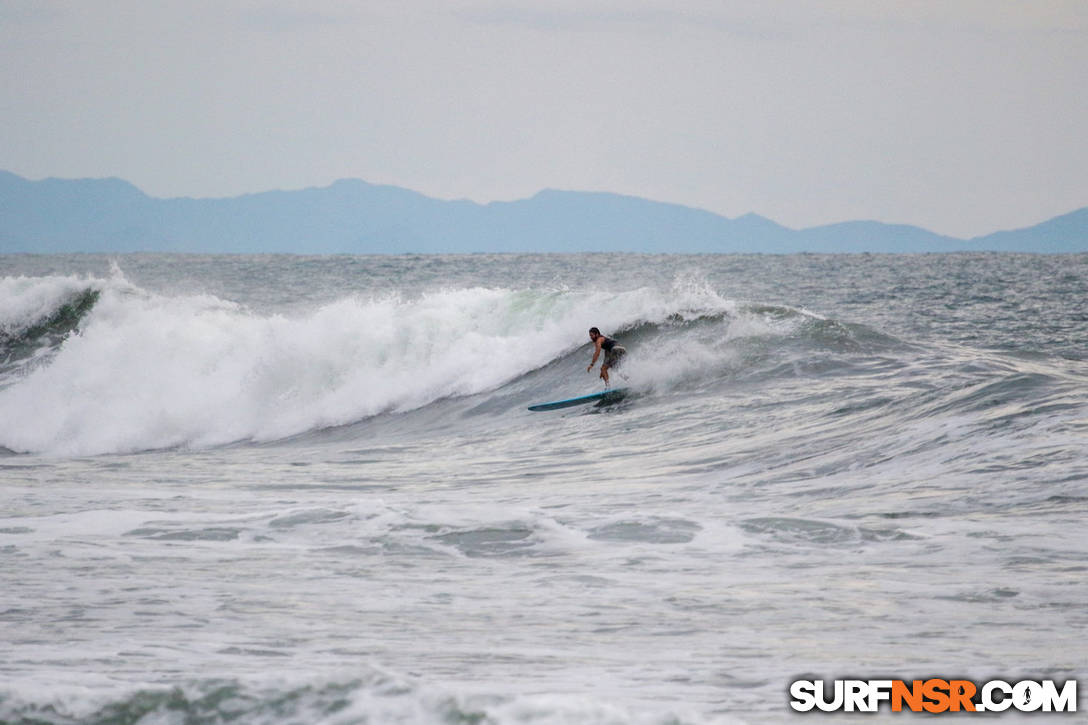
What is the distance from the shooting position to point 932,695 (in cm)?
512

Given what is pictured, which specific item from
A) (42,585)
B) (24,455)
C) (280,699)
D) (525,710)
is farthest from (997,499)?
(24,455)

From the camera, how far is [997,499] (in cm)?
901

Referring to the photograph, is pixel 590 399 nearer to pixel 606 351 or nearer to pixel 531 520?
pixel 606 351

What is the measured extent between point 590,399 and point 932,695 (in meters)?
12.5

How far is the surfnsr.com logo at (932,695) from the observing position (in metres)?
4.96

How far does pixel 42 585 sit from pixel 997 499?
6.80m

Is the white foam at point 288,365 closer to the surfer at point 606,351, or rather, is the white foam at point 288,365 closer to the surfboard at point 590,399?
the surfer at point 606,351

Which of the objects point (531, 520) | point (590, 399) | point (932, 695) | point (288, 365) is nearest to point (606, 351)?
point (590, 399)

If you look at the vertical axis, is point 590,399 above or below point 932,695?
above

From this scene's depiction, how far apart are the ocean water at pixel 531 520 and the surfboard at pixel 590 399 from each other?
27 centimetres

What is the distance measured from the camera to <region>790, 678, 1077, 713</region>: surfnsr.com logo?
4.96 meters

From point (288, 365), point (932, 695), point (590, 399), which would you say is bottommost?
point (932, 695)

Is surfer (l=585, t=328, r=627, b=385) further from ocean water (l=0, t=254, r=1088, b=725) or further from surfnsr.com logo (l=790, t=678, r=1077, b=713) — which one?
surfnsr.com logo (l=790, t=678, r=1077, b=713)

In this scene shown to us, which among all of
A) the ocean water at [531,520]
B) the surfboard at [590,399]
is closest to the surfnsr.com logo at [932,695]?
the ocean water at [531,520]
